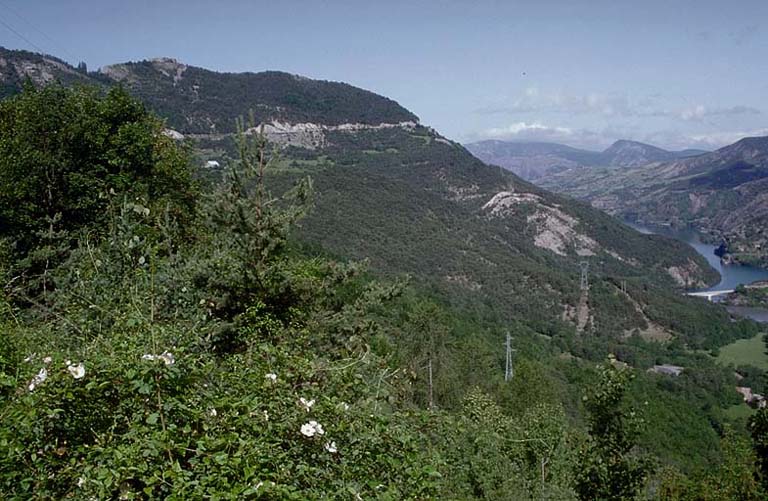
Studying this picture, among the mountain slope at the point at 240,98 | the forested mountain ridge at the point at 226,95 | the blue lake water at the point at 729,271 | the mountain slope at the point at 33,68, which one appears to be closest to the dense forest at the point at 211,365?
the mountain slope at the point at 33,68

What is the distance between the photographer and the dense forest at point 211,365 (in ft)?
Answer: 7.34

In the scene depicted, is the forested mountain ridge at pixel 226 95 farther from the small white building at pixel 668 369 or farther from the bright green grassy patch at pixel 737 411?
the bright green grassy patch at pixel 737 411

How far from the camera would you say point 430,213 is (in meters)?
105

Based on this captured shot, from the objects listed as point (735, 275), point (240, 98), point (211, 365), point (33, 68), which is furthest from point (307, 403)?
point (735, 275)

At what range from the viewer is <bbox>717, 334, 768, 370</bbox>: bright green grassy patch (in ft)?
246

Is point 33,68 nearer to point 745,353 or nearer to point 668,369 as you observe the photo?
point 668,369

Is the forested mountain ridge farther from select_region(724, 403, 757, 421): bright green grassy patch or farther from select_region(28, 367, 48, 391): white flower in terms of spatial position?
select_region(28, 367, 48, 391): white flower

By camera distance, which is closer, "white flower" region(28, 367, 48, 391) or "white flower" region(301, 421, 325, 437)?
"white flower" region(28, 367, 48, 391)

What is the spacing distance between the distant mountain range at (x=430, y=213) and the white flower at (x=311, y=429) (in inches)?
2132

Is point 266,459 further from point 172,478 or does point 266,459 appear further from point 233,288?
→ point 233,288

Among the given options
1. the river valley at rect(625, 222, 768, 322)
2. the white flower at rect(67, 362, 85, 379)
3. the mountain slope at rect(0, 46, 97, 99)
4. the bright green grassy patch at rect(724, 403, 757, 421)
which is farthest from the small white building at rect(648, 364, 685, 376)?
the mountain slope at rect(0, 46, 97, 99)

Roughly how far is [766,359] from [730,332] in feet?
40.5

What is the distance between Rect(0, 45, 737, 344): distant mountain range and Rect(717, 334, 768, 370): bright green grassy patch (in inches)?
119

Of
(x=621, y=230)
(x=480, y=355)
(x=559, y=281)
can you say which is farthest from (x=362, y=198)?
(x=621, y=230)
